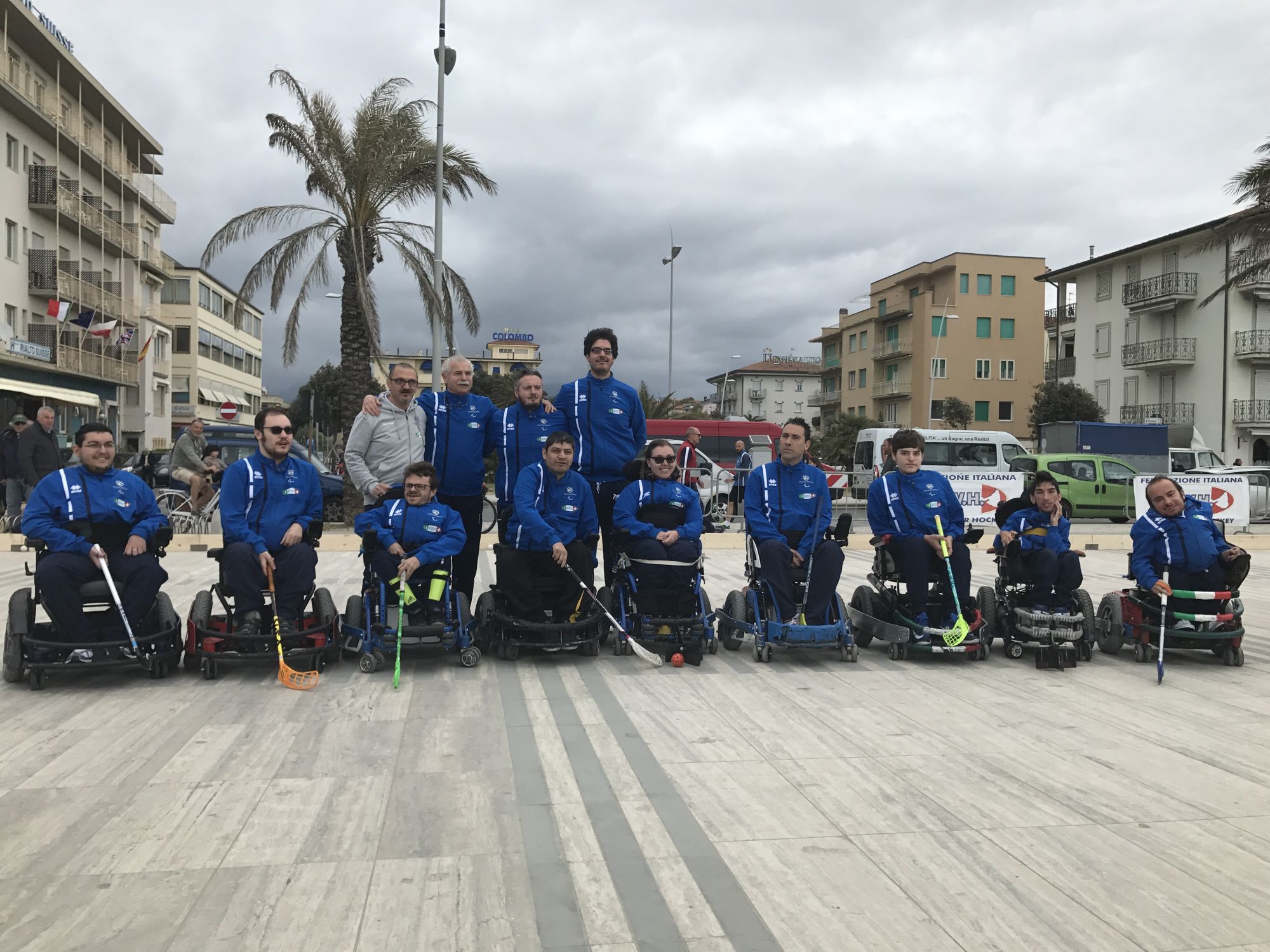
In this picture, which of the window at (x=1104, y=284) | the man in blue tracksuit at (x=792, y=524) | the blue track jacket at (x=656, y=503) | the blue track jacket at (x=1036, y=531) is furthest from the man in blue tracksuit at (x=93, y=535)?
the window at (x=1104, y=284)

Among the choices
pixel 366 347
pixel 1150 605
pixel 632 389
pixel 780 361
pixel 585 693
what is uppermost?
pixel 780 361

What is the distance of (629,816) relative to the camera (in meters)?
3.84

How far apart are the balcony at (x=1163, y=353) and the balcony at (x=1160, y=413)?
192cm

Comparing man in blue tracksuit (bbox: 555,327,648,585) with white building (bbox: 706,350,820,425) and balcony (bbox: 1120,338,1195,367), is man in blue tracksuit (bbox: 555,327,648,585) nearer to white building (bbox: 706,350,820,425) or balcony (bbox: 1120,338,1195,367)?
balcony (bbox: 1120,338,1195,367)

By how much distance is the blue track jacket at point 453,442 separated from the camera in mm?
7262

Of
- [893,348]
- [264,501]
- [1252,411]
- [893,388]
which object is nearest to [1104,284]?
[1252,411]

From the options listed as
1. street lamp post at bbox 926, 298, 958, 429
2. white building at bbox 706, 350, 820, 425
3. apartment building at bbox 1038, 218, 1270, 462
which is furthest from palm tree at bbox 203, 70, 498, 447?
white building at bbox 706, 350, 820, 425

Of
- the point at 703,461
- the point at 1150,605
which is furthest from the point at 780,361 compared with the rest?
the point at 1150,605

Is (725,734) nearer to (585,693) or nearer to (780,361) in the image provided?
(585,693)

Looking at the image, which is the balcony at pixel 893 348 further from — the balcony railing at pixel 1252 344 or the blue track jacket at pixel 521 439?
the blue track jacket at pixel 521 439

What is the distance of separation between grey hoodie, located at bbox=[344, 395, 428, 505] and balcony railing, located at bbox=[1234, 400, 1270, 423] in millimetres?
45633

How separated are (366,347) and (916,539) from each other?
14509 mm

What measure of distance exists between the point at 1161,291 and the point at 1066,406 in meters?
6.50

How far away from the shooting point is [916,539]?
23.0 feet
